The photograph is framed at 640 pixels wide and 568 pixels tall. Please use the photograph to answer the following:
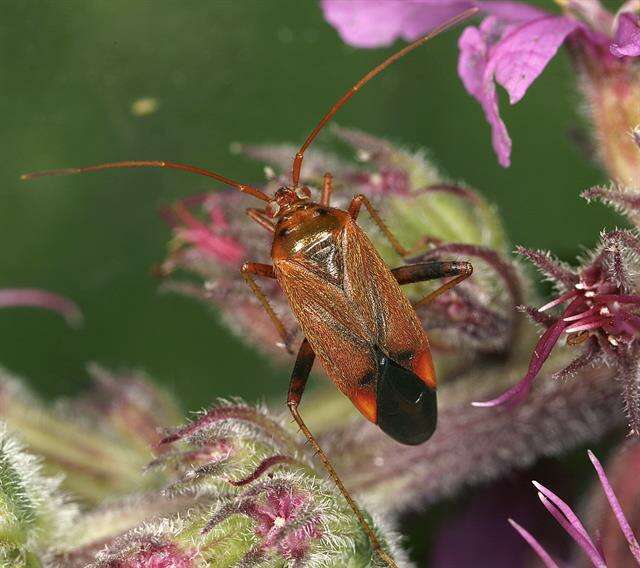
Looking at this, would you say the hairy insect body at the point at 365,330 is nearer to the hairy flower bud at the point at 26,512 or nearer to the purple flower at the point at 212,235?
the purple flower at the point at 212,235

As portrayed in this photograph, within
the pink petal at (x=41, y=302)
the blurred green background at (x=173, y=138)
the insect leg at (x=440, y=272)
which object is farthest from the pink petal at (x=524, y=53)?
the pink petal at (x=41, y=302)

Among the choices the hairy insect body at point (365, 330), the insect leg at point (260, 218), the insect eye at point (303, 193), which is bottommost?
the hairy insect body at point (365, 330)

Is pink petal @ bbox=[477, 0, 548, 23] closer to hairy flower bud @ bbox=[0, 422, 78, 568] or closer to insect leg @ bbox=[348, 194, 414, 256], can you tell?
insect leg @ bbox=[348, 194, 414, 256]

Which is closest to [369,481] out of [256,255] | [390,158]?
[256,255]

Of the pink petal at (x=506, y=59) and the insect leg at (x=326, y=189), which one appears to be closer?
the pink petal at (x=506, y=59)

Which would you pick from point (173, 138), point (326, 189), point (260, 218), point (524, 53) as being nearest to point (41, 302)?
point (173, 138)
